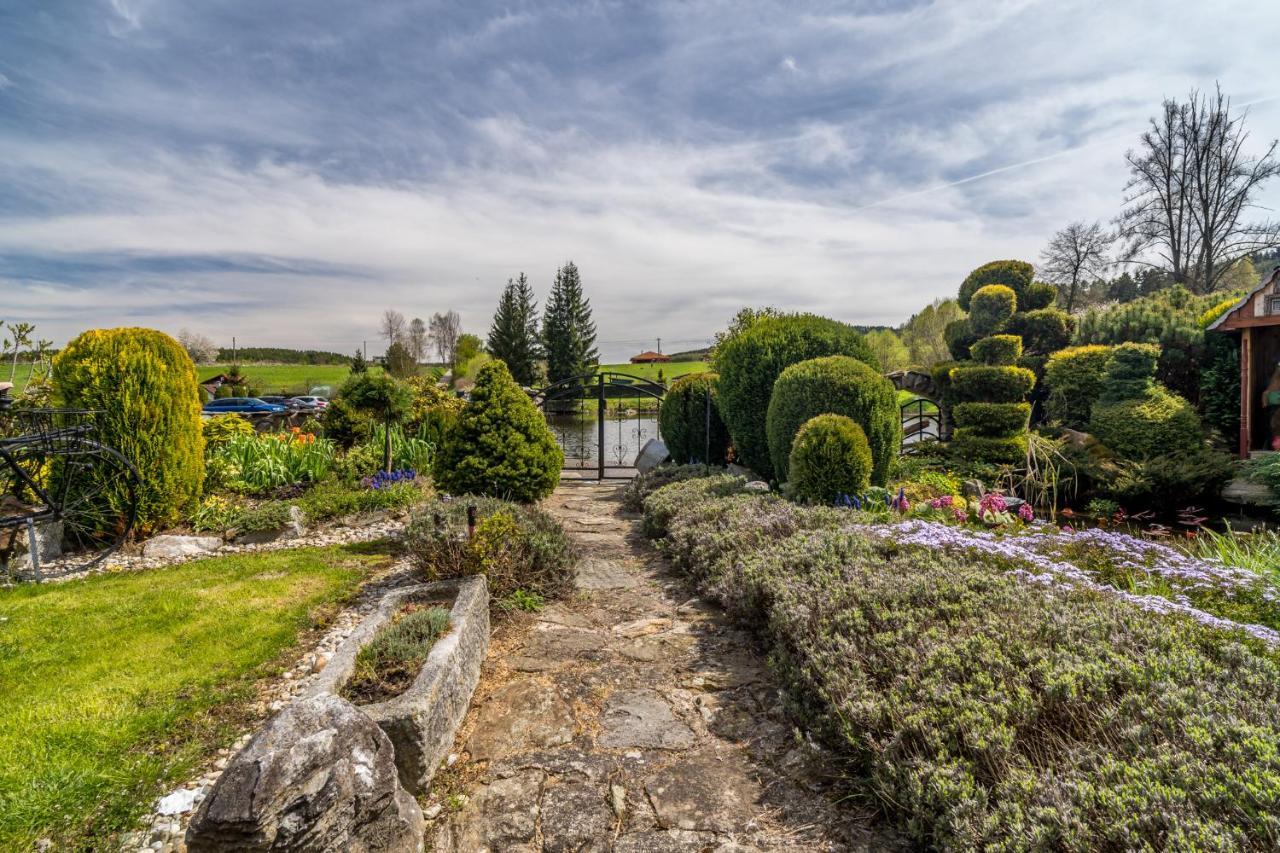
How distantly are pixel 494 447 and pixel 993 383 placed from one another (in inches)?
325

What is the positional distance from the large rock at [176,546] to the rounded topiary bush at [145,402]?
0.27 m

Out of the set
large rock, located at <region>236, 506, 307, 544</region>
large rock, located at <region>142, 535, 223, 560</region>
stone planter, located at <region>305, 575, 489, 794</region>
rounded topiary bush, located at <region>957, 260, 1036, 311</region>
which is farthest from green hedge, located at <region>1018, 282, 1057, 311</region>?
large rock, located at <region>142, 535, 223, 560</region>

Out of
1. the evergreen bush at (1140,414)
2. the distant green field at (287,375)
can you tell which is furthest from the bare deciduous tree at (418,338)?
the evergreen bush at (1140,414)

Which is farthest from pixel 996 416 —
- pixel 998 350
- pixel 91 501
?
pixel 91 501

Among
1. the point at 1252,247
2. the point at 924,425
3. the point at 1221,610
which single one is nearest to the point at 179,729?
the point at 1221,610

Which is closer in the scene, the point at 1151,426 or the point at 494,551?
the point at 494,551

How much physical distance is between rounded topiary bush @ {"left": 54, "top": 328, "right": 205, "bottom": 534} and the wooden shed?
13669 mm

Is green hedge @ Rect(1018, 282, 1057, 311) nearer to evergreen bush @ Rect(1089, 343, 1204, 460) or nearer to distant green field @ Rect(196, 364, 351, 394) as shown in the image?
evergreen bush @ Rect(1089, 343, 1204, 460)

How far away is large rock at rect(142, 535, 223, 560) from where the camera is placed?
5156 millimetres

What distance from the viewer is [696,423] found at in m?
9.80

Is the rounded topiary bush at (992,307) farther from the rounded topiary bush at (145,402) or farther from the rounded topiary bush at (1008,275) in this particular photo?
the rounded topiary bush at (145,402)

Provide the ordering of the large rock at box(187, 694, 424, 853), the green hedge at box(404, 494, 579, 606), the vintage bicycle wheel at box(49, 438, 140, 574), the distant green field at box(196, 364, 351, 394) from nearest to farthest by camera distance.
Result: the large rock at box(187, 694, 424, 853) → the green hedge at box(404, 494, 579, 606) → the vintage bicycle wheel at box(49, 438, 140, 574) → the distant green field at box(196, 364, 351, 394)

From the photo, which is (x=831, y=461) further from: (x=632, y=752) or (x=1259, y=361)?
(x=1259, y=361)

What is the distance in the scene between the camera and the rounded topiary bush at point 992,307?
43.2 feet
